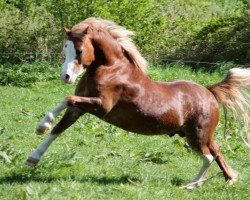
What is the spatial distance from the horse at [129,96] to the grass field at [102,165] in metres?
0.34

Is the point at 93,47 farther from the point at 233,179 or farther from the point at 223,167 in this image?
the point at 233,179

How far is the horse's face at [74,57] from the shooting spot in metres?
6.96

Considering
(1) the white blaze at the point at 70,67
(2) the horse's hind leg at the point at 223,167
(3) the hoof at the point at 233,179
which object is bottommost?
(3) the hoof at the point at 233,179

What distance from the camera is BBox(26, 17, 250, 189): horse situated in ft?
23.3

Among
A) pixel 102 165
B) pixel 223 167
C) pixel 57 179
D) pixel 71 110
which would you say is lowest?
pixel 223 167

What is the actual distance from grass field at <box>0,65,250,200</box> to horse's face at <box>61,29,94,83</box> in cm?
117

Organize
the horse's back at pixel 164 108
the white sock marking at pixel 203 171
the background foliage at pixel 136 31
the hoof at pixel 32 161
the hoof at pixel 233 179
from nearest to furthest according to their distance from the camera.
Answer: the hoof at pixel 32 161 < the horse's back at pixel 164 108 < the white sock marking at pixel 203 171 < the hoof at pixel 233 179 < the background foliage at pixel 136 31

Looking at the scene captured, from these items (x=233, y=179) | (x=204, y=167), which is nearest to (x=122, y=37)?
(x=204, y=167)

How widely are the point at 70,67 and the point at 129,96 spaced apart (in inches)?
35.3

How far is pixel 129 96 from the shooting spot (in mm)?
7508

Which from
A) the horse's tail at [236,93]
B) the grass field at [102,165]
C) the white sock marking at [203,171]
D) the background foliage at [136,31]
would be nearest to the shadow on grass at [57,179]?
the grass field at [102,165]

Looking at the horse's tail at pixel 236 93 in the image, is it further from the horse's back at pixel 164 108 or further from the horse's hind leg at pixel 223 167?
the horse's hind leg at pixel 223 167

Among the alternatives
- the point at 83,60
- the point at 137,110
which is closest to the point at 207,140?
the point at 137,110

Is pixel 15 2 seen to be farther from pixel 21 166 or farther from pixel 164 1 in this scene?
pixel 21 166
